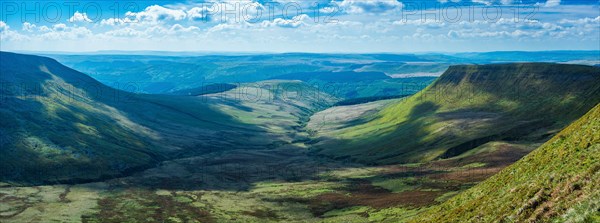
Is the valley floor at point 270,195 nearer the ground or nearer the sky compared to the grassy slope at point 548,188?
nearer the ground

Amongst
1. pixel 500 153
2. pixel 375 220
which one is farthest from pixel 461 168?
pixel 375 220

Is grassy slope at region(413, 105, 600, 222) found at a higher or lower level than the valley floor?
higher

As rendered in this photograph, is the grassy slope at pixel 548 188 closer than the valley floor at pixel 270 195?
Yes

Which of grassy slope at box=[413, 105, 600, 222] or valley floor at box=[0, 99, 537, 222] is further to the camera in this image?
valley floor at box=[0, 99, 537, 222]

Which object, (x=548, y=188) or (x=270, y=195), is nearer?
(x=548, y=188)

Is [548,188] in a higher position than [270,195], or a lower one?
higher

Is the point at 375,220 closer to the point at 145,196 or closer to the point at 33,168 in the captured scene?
the point at 145,196

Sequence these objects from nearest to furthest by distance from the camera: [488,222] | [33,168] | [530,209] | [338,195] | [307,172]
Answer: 1. [530,209]
2. [488,222]
3. [338,195]
4. [33,168]
5. [307,172]

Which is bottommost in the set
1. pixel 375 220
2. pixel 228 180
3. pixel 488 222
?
pixel 228 180
